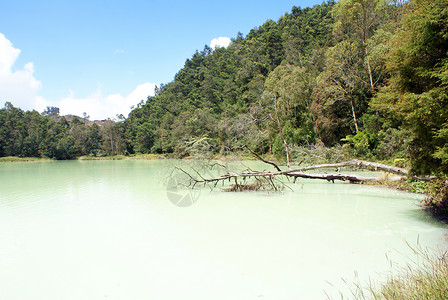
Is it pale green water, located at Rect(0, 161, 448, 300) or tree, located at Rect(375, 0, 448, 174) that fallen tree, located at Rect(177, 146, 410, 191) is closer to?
pale green water, located at Rect(0, 161, 448, 300)

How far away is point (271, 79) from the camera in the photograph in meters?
29.2

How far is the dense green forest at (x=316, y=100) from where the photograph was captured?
5273 millimetres

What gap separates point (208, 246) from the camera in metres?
5.35

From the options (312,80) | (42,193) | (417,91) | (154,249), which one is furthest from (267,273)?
(312,80)

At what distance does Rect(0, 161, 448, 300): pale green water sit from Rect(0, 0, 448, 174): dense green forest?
6.44 ft

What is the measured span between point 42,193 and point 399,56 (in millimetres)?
13712

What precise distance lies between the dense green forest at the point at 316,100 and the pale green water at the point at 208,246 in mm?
Answer: 1962

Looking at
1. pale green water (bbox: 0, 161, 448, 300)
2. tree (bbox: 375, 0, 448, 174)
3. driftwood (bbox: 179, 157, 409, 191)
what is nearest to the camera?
pale green water (bbox: 0, 161, 448, 300)

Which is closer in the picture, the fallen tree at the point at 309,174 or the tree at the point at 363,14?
the fallen tree at the point at 309,174

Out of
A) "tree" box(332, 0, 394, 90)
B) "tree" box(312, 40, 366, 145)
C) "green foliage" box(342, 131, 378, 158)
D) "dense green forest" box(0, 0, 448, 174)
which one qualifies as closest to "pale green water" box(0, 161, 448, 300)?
"dense green forest" box(0, 0, 448, 174)

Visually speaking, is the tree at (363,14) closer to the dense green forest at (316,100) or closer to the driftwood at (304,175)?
the dense green forest at (316,100)

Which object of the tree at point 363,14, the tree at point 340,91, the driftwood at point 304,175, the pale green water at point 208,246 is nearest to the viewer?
the pale green water at point 208,246

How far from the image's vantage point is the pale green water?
3.90m

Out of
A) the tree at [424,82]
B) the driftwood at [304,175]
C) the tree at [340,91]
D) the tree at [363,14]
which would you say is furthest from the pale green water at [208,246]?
the tree at [363,14]
